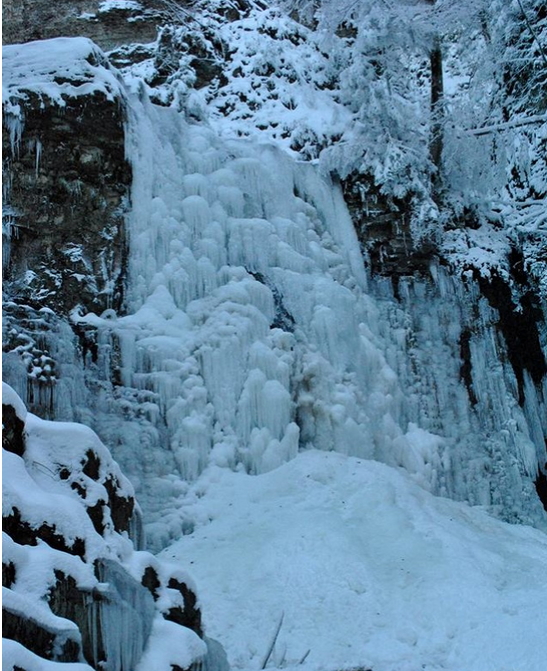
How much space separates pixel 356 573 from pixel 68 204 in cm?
501

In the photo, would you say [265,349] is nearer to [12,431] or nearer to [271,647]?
[271,647]

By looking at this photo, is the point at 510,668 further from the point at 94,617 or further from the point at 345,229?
the point at 345,229

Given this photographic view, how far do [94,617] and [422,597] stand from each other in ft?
11.4

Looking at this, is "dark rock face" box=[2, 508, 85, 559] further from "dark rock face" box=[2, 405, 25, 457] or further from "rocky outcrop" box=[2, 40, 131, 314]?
"rocky outcrop" box=[2, 40, 131, 314]

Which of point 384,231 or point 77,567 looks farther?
point 384,231

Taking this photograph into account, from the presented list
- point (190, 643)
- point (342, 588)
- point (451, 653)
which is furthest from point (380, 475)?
point (190, 643)

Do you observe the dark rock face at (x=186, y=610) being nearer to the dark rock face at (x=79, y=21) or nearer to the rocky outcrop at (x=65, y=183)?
the rocky outcrop at (x=65, y=183)

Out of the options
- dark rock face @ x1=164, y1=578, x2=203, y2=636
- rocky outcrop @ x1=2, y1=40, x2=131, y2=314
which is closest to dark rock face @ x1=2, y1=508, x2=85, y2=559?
dark rock face @ x1=164, y1=578, x2=203, y2=636

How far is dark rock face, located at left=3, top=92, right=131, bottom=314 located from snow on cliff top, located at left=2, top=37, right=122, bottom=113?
0.37 ft

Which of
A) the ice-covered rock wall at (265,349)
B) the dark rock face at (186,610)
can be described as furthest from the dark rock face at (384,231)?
the dark rock face at (186,610)

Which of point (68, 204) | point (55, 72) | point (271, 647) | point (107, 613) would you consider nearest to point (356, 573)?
point (271, 647)

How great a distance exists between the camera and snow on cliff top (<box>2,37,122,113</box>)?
8977 millimetres

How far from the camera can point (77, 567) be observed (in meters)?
3.96

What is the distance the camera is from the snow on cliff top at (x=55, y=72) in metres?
8.98
